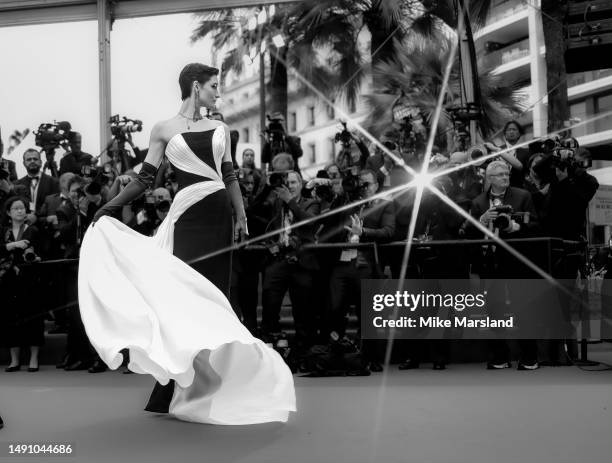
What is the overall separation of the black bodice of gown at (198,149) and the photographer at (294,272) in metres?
2.53

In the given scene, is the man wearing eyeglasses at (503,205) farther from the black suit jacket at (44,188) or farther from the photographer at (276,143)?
the black suit jacket at (44,188)

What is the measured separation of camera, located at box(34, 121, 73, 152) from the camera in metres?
11.2

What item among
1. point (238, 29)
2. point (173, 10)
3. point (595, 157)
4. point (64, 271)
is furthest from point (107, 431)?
point (238, 29)

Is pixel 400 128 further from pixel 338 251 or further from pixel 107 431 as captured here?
pixel 107 431

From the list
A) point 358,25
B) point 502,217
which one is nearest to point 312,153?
point 358,25

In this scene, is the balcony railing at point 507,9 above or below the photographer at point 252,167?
above

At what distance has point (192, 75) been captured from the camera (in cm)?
554

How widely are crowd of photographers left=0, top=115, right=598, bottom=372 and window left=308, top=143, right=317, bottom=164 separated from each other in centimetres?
5536

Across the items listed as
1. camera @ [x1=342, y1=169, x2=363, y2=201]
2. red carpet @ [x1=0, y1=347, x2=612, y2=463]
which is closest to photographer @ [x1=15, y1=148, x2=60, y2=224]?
red carpet @ [x1=0, y1=347, x2=612, y2=463]

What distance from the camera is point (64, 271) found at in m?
8.76

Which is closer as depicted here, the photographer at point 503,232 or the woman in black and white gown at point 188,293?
the woman in black and white gown at point 188,293

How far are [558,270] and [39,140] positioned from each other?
22.8 ft

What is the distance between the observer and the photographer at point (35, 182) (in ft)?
34.2

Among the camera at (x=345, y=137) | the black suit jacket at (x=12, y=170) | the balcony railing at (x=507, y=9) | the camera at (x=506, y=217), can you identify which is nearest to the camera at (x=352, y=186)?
the camera at (x=506, y=217)
